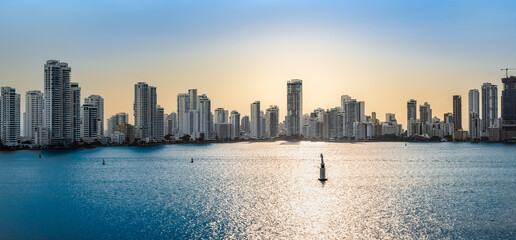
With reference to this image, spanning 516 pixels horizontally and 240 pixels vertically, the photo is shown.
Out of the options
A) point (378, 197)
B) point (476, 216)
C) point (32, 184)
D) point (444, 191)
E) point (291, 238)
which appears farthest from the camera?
point (32, 184)

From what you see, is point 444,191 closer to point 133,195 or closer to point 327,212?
point 327,212

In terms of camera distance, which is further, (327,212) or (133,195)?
(133,195)

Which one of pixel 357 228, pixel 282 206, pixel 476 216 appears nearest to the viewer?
pixel 357 228

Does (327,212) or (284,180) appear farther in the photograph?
(284,180)

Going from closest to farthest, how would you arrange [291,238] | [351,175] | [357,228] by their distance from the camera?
[291,238], [357,228], [351,175]

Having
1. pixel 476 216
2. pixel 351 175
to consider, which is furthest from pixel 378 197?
pixel 351 175

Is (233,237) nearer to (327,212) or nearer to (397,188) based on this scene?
(327,212)

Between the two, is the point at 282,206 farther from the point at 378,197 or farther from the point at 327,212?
the point at 378,197

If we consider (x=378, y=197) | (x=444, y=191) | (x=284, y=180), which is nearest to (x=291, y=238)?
(x=378, y=197)

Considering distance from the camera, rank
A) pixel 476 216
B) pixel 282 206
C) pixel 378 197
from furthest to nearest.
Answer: pixel 378 197 → pixel 282 206 → pixel 476 216
